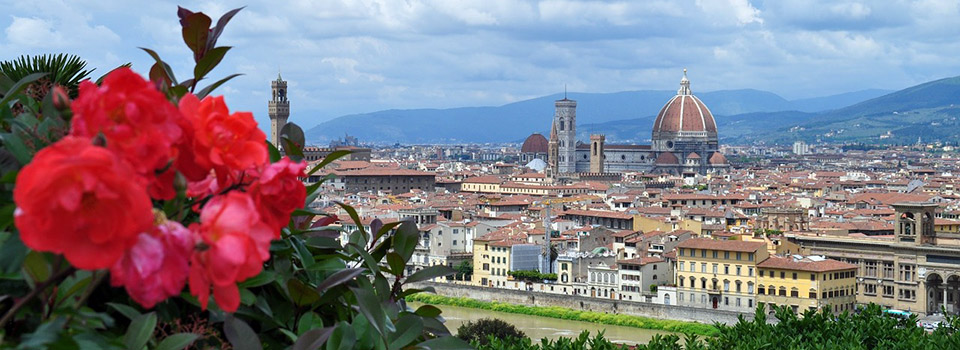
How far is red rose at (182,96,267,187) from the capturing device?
1.14 metres

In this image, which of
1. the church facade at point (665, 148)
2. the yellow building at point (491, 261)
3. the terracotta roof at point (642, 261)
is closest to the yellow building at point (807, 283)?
the terracotta roof at point (642, 261)

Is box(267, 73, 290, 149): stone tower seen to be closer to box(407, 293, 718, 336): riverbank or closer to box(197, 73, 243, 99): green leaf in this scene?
box(407, 293, 718, 336): riverbank

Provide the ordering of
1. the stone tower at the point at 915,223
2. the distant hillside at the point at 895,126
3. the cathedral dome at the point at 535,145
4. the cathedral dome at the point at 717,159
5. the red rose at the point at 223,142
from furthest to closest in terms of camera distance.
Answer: the distant hillside at the point at 895,126 → the cathedral dome at the point at 535,145 → the cathedral dome at the point at 717,159 → the stone tower at the point at 915,223 → the red rose at the point at 223,142

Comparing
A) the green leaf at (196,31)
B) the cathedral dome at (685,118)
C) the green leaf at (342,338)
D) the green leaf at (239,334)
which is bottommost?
the green leaf at (342,338)

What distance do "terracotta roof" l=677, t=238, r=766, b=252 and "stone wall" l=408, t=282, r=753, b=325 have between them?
113 centimetres

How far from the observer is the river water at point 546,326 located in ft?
65.6

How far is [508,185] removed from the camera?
2021 inches

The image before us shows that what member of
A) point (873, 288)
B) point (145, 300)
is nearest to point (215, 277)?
point (145, 300)

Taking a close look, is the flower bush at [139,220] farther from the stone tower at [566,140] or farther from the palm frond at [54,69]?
the stone tower at [566,140]

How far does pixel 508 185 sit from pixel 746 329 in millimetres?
46543

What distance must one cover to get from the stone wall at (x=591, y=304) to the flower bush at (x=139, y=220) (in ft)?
63.9

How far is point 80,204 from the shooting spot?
92 centimetres

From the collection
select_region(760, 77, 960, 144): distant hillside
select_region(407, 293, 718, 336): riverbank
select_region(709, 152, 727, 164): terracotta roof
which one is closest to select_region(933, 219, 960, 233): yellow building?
select_region(407, 293, 718, 336): riverbank

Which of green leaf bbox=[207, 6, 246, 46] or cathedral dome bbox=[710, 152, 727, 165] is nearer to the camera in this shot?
green leaf bbox=[207, 6, 246, 46]
